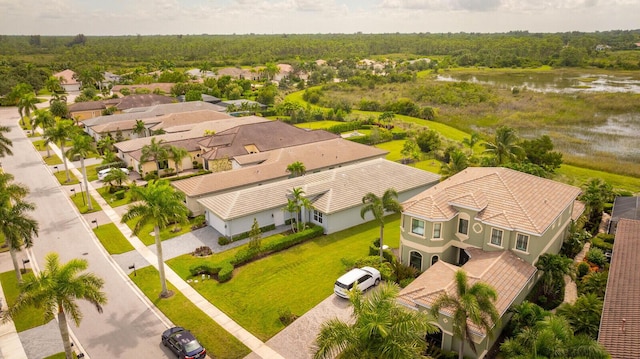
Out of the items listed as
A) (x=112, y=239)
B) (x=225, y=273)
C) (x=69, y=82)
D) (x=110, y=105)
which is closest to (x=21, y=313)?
(x=225, y=273)

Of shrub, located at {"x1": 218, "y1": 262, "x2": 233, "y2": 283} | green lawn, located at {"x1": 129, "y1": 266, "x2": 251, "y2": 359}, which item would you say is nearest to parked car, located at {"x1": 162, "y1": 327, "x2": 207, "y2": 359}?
green lawn, located at {"x1": 129, "y1": 266, "x2": 251, "y2": 359}

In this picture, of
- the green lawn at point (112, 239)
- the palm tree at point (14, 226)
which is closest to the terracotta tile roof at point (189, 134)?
the green lawn at point (112, 239)

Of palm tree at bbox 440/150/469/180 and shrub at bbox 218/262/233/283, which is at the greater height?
palm tree at bbox 440/150/469/180

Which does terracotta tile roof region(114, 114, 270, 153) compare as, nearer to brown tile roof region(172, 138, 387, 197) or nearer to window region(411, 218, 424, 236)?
brown tile roof region(172, 138, 387, 197)

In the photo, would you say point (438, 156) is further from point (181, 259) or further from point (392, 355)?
point (392, 355)

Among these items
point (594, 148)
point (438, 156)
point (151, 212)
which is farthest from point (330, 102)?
point (151, 212)

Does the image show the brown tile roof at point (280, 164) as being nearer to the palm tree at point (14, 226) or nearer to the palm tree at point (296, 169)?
the palm tree at point (296, 169)
